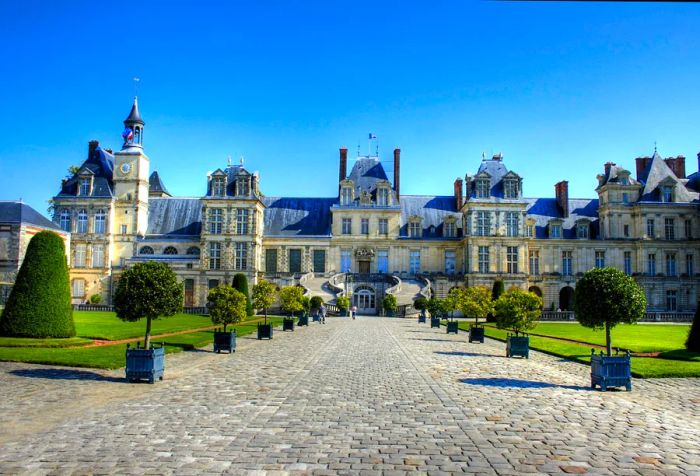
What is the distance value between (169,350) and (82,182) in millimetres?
39966

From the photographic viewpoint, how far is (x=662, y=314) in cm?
4331

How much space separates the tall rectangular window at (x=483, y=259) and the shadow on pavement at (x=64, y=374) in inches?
1654

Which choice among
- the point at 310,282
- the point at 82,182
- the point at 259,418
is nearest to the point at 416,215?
the point at 310,282

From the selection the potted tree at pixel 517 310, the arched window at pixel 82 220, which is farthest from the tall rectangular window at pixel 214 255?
the potted tree at pixel 517 310

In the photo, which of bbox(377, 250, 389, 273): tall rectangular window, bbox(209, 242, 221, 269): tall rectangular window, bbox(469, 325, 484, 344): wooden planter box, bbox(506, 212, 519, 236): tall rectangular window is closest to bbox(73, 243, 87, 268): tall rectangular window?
bbox(209, 242, 221, 269): tall rectangular window

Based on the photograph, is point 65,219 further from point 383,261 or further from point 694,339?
point 694,339

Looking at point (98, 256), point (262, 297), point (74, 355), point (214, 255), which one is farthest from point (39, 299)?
point (98, 256)

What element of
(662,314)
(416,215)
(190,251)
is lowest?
(662,314)

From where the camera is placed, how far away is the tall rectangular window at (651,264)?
173ft

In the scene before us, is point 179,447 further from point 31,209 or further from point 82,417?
point 31,209

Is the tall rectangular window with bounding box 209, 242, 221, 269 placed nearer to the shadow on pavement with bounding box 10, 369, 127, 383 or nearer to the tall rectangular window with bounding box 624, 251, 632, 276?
the tall rectangular window with bounding box 624, 251, 632, 276

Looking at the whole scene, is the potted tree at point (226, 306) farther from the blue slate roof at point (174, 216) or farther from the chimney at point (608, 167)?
the chimney at point (608, 167)

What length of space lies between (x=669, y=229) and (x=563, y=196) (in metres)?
9.74

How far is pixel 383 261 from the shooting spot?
180 feet
